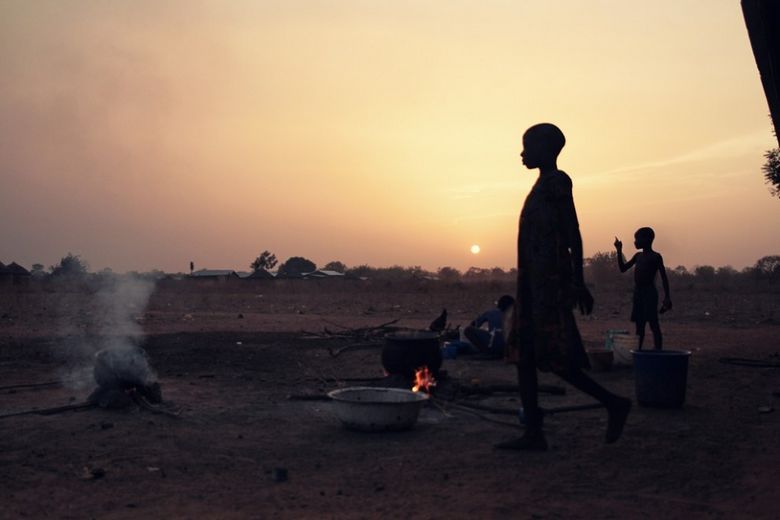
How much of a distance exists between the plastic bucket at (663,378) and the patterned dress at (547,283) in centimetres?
211

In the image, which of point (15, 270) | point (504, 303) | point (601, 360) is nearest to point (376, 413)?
point (601, 360)

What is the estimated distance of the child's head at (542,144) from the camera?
521 centimetres

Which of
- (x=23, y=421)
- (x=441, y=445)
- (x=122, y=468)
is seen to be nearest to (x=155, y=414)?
(x=23, y=421)

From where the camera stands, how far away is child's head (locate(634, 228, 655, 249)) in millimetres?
9172

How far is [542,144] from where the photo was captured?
521 centimetres

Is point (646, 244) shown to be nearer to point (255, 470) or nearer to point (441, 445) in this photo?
point (441, 445)

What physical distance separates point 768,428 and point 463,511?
3630mm

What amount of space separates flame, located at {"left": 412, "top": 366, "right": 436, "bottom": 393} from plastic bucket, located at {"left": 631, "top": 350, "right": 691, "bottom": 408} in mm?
2217

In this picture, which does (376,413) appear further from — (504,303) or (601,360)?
(504,303)

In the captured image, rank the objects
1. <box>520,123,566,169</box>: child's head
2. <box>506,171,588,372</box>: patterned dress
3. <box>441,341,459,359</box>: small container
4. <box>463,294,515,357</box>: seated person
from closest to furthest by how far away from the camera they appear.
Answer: <box>506,171,588,372</box>: patterned dress < <box>520,123,566,169</box>: child's head < <box>463,294,515,357</box>: seated person < <box>441,341,459,359</box>: small container

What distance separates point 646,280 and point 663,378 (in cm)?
273

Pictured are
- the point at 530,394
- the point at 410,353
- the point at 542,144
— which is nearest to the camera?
the point at 530,394

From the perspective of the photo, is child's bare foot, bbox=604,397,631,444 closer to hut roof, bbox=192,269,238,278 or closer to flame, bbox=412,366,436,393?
flame, bbox=412,366,436,393

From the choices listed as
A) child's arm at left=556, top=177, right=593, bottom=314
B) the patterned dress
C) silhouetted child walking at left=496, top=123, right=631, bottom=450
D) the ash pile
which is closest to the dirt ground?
the ash pile
